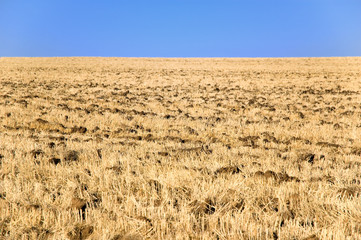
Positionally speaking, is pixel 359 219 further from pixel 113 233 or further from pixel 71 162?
pixel 71 162

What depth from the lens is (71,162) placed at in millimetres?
5219

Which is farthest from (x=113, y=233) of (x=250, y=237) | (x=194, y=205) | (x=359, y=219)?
(x=359, y=219)

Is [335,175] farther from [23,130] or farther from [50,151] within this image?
[23,130]

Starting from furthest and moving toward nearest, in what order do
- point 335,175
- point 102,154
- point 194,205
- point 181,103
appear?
point 181,103 → point 102,154 → point 335,175 → point 194,205

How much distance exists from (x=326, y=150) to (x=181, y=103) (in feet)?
29.6

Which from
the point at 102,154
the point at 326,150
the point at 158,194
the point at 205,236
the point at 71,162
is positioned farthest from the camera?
the point at 326,150

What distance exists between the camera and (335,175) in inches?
190

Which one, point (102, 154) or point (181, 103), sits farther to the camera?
point (181, 103)

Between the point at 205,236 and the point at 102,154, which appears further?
the point at 102,154

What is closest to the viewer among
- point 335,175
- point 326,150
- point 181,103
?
point 335,175

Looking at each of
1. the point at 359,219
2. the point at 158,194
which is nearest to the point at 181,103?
the point at 158,194

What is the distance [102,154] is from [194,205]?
2714 mm

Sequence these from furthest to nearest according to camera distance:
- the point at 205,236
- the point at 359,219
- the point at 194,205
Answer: the point at 194,205 → the point at 359,219 → the point at 205,236

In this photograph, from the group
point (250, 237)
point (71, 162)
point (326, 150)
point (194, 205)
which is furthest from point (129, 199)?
point (326, 150)
